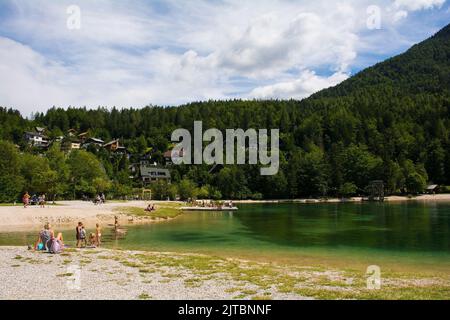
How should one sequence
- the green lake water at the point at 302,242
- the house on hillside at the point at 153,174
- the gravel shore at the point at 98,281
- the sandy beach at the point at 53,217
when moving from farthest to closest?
the house on hillside at the point at 153,174, the sandy beach at the point at 53,217, the green lake water at the point at 302,242, the gravel shore at the point at 98,281

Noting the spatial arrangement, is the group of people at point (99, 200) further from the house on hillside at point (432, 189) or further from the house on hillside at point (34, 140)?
the house on hillside at point (432, 189)

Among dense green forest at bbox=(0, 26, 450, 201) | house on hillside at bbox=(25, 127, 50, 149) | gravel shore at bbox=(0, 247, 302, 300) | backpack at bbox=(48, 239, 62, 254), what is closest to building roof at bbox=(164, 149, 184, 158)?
dense green forest at bbox=(0, 26, 450, 201)

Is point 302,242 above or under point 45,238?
under

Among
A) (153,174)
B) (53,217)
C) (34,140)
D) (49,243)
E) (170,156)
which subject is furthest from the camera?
(34,140)

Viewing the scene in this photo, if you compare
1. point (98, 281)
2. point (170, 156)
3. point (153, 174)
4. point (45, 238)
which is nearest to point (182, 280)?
point (98, 281)

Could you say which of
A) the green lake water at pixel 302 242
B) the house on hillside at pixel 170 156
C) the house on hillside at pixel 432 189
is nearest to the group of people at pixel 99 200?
the green lake water at pixel 302 242

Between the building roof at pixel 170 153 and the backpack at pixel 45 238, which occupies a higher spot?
the building roof at pixel 170 153

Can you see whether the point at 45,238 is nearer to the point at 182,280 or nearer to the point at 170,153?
the point at 182,280

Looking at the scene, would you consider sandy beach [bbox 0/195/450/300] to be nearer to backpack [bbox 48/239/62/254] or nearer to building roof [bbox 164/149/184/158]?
backpack [bbox 48/239/62/254]

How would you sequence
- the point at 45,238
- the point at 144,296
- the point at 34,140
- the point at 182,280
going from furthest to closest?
the point at 34,140
the point at 45,238
the point at 182,280
the point at 144,296

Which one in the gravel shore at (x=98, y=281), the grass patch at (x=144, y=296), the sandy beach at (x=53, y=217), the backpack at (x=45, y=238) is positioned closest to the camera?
the grass patch at (x=144, y=296)

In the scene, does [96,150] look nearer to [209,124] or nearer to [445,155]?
[209,124]

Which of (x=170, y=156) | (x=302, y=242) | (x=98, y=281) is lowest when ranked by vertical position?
(x=302, y=242)

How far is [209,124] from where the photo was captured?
196250 mm
